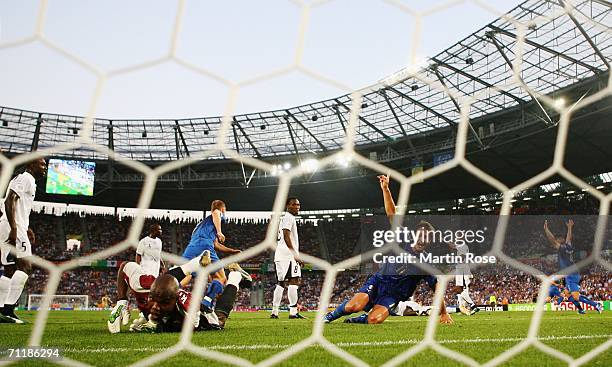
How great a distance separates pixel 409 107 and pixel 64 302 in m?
16.8

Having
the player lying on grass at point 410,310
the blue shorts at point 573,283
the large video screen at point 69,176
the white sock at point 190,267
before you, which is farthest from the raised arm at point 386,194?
the large video screen at point 69,176

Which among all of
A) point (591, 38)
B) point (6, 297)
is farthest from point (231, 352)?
point (591, 38)

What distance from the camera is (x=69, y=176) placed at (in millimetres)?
20922

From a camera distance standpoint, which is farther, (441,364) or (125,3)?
(441,364)

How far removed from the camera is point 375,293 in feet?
17.9

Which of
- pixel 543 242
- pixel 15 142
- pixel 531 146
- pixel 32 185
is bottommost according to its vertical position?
pixel 32 185

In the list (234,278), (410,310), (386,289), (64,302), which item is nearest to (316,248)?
(64,302)

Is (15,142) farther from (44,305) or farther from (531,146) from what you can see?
(44,305)

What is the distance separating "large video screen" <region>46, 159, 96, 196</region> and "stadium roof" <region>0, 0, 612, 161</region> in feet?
2.84

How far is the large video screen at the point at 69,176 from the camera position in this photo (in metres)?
18.2

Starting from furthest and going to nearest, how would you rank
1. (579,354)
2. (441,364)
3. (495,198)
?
(495,198) → (579,354) → (441,364)

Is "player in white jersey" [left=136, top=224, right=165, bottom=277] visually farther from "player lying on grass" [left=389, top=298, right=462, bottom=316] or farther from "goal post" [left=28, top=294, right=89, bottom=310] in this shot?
"goal post" [left=28, top=294, right=89, bottom=310]

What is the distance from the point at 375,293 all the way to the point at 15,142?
20755 millimetres

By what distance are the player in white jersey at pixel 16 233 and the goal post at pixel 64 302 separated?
15936 mm
